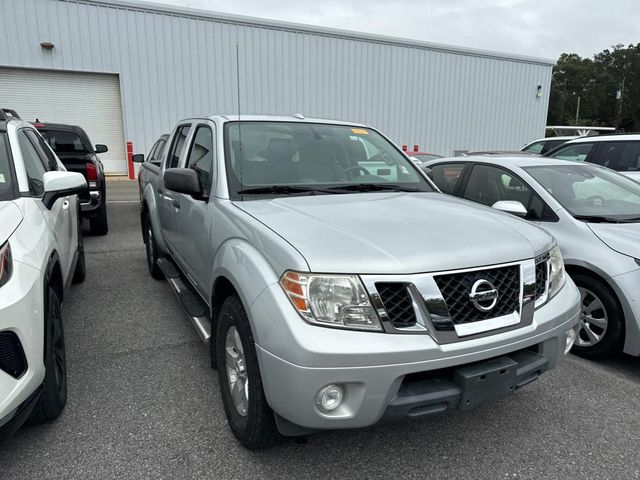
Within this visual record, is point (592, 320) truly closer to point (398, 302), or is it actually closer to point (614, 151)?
point (398, 302)

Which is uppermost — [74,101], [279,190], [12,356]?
[74,101]

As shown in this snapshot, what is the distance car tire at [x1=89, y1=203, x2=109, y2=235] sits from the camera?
24.8ft

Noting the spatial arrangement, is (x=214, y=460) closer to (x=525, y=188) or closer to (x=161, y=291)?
(x=161, y=291)

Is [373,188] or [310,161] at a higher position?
[310,161]

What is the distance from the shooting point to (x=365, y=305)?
194cm

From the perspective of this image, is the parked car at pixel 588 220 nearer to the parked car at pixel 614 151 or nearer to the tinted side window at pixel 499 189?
the tinted side window at pixel 499 189

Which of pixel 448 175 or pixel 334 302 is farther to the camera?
pixel 448 175

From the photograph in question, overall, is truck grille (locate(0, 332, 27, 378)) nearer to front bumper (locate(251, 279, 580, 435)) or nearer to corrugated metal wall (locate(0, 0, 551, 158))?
front bumper (locate(251, 279, 580, 435))

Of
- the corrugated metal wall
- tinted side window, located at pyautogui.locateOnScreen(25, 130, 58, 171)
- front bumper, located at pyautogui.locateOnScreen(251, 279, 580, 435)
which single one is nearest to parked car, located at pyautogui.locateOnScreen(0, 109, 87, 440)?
tinted side window, located at pyautogui.locateOnScreen(25, 130, 58, 171)

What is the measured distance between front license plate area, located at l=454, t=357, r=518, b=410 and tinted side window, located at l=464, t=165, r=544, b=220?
2.29 metres

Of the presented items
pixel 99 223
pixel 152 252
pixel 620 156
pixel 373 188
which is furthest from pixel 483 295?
pixel 99 223

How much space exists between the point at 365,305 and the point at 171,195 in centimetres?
266

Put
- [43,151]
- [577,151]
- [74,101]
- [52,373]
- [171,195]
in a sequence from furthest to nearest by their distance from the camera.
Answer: [74,101], [577,151], [43,151], [171,195], [52,373]

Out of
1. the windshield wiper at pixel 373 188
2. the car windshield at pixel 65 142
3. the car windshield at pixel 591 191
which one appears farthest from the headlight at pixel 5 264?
the car windshield at pixel 65 142
